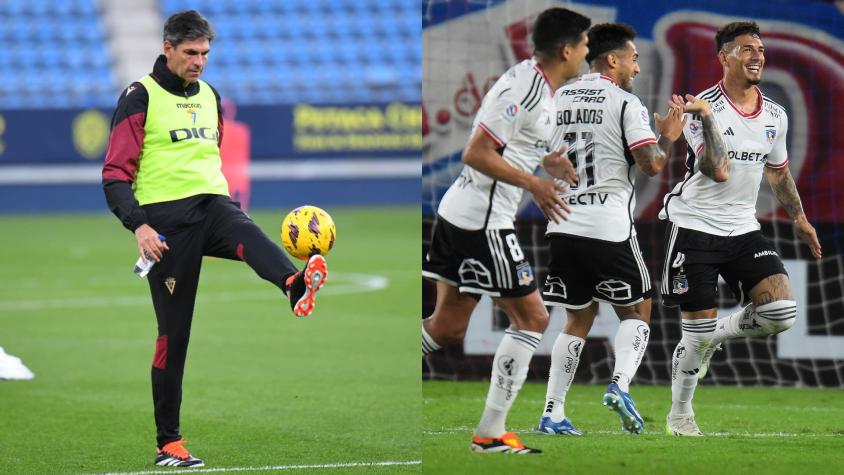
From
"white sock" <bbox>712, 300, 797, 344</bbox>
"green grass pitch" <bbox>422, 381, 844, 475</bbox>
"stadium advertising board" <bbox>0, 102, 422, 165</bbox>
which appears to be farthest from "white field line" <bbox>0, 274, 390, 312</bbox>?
"stadium advertising board" <bbox>0, 102, 422, 165</bbox>

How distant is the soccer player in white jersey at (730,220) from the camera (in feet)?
22.0

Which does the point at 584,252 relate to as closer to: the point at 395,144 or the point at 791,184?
the point at 791,184

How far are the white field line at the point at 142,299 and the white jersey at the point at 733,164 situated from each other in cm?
786

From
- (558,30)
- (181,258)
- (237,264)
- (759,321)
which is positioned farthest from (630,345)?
(237,264)

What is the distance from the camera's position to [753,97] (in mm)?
6770

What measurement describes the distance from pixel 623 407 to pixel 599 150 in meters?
1.20

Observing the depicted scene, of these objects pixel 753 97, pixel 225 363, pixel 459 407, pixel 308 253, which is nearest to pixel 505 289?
pixel 308 253

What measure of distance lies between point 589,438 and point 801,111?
3526 millimetres

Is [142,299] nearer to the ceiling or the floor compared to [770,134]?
nearer to the floor

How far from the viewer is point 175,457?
20.0 ft

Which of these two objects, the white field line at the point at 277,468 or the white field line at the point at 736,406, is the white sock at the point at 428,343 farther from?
the white field line at the point at 736,406

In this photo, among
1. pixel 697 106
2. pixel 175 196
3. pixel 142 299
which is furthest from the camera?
pixel 142 299

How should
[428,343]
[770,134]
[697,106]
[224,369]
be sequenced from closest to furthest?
[697,106], [428,343], [770,134], [224,369]

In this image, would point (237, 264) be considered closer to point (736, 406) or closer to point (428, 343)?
point (736, 406)
